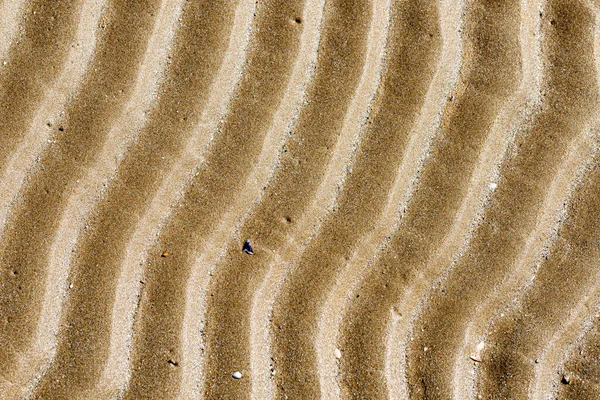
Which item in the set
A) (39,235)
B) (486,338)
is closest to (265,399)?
(486,338)

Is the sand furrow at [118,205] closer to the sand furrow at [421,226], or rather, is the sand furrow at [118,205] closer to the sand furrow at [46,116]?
the sand furrow at [46,116]

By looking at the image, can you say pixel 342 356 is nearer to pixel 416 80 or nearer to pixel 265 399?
pixel 265 399

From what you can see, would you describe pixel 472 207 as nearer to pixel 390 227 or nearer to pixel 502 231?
pixel 502 231

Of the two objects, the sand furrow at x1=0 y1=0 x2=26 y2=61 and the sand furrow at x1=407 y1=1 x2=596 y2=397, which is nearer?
the sand furrow at x1=0 y1=0 x2=26 y2=61

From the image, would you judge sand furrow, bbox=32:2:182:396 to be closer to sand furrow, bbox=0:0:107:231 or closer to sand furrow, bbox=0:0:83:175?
sand furrow, bbox=0:0:107:231

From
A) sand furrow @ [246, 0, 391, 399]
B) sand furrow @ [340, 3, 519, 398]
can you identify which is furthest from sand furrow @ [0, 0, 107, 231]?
sand furrow @ [340, 3, 519, 398]

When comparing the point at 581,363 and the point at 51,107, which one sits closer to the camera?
the point at 51,107

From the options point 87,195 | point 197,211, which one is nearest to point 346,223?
point 197,211
